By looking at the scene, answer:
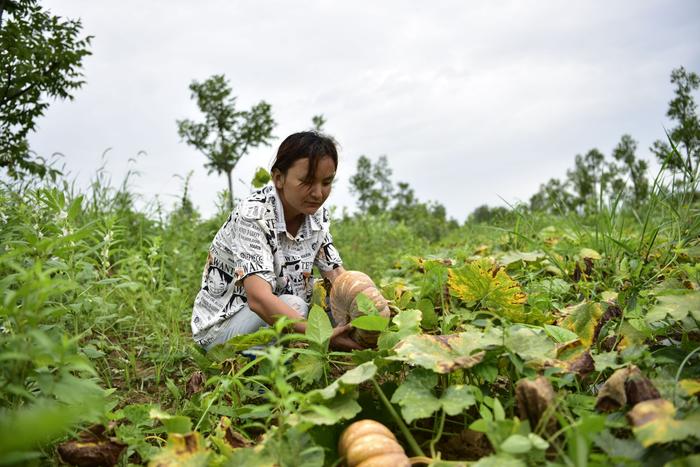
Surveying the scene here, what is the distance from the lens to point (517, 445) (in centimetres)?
108

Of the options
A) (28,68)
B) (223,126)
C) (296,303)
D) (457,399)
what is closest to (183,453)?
(457,399)

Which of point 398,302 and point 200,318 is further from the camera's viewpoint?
point 200,318

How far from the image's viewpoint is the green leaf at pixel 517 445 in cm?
107

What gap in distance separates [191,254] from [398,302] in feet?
8.31

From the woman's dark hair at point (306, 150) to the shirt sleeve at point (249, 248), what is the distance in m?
0.29

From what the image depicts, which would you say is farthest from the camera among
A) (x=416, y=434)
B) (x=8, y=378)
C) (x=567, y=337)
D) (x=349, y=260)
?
(x=349, y=260)

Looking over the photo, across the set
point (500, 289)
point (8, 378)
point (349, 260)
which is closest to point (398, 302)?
point (500, 289)

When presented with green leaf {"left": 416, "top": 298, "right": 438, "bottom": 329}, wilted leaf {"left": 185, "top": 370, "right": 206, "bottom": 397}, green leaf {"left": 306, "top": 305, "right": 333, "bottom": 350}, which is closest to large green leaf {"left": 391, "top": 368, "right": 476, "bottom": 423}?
green leaf {"left": 306, "top": 305, "right": 333, "bottom": 350}

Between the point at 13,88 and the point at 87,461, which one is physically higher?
the point at 13,88

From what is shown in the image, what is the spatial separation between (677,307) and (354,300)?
99cm

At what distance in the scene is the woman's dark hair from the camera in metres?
2.28

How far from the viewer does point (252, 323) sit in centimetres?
244

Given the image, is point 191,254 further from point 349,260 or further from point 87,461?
point 87,461

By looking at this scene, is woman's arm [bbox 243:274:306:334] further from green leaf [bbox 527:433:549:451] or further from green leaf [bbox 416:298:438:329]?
green leaf [bbox 527:433:549:451]
